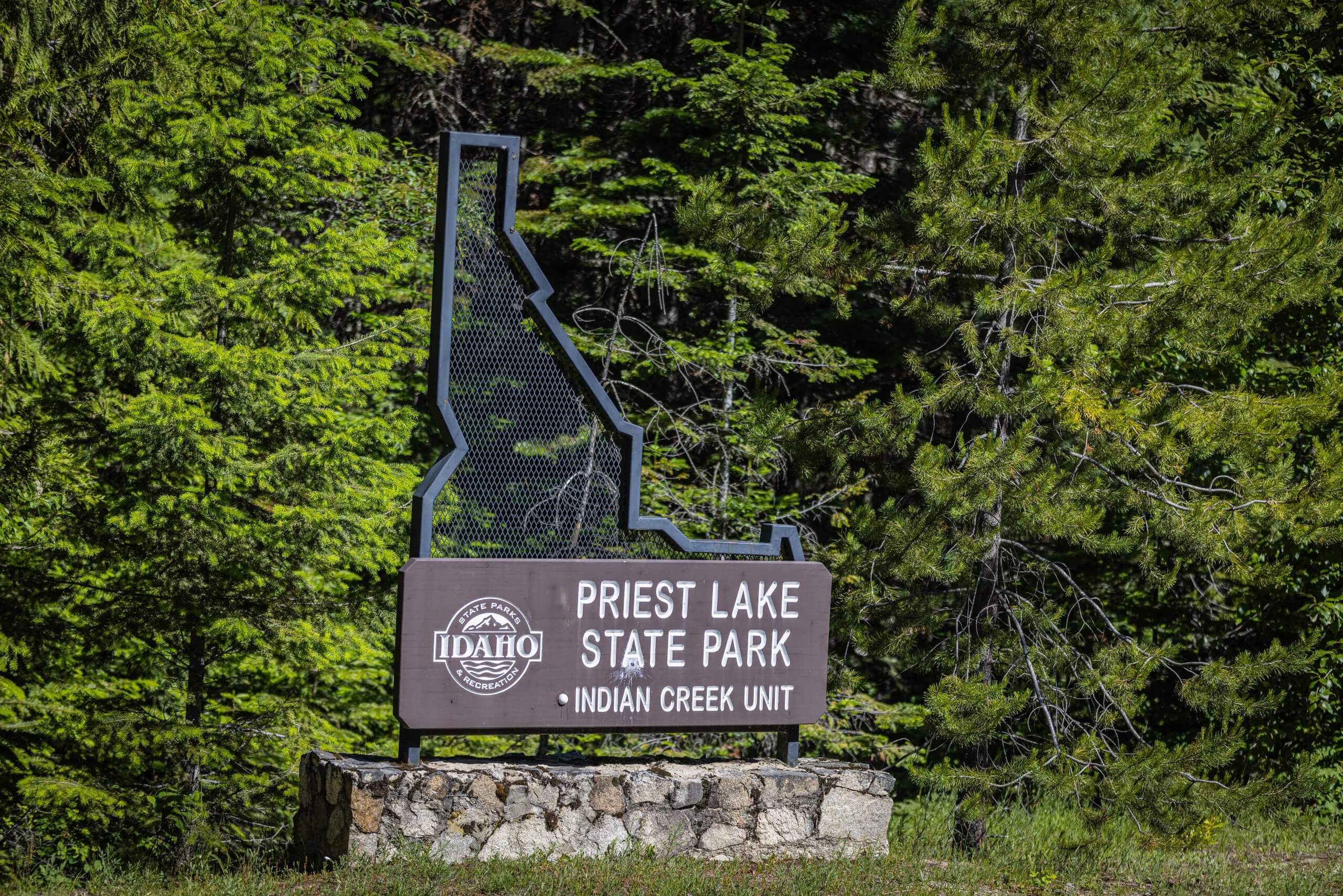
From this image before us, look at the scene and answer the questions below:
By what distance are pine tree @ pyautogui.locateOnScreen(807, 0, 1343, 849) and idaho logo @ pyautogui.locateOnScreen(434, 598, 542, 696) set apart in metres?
2.79

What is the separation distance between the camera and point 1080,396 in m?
8.38

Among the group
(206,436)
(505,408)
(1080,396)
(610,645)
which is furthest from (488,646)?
(1080,396)

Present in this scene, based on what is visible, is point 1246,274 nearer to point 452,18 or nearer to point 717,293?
point 717,293

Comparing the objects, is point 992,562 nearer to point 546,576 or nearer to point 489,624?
point 546,576

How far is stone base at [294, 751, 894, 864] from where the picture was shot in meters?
7.04

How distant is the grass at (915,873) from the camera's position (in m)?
6.54

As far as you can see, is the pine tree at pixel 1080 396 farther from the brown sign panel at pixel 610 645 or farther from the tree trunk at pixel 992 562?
the brown sign panel at pixel 610 645

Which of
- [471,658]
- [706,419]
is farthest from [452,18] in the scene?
[471,658]

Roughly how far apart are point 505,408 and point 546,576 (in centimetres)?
112

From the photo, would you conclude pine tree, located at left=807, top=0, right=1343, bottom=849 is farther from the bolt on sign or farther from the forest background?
the bolt on sign

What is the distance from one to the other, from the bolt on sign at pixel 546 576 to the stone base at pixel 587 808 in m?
0.27

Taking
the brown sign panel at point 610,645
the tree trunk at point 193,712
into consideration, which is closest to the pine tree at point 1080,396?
the brown sign panel at point 610,645

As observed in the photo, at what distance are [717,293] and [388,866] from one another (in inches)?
385

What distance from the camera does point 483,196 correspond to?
7664 millimetres
